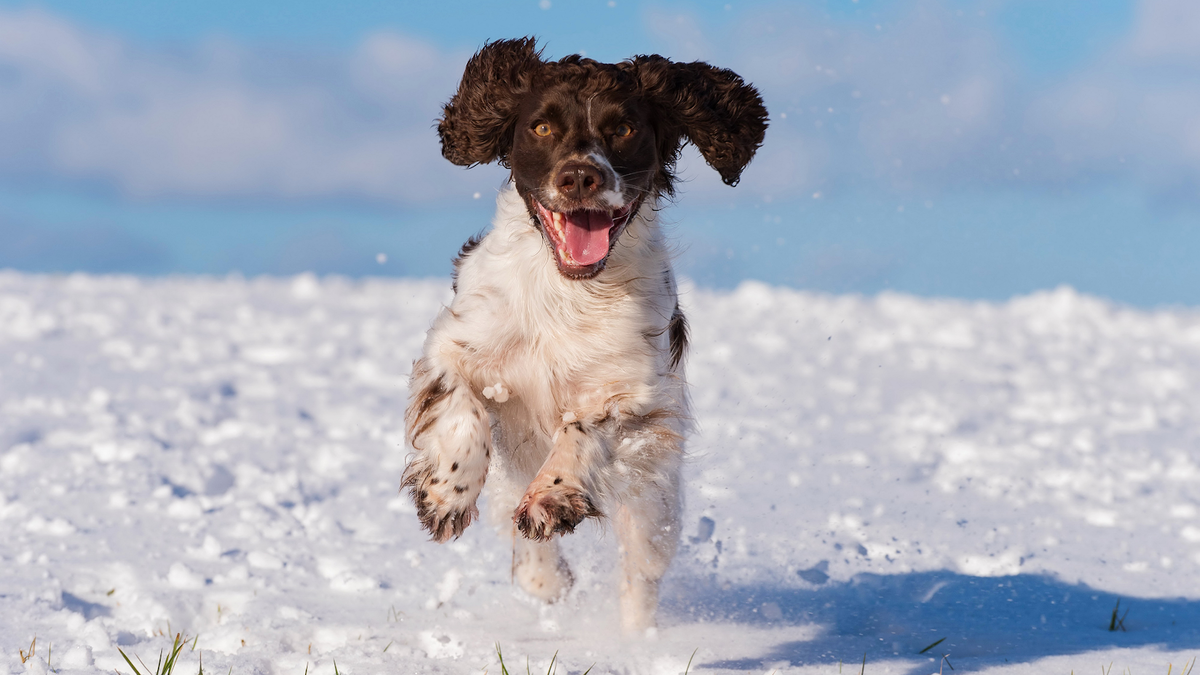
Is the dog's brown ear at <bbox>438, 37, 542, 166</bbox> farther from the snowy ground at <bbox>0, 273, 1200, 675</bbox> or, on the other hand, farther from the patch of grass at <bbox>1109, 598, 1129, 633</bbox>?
the patch of grass at <bbox>1109, 598, 1129, 633</bbox>

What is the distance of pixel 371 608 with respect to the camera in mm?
4867

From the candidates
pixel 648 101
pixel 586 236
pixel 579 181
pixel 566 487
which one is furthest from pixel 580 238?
pixel 566 487

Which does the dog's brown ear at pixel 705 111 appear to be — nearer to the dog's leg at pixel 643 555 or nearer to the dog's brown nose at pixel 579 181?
the dog's brown nose at pixel 579 181

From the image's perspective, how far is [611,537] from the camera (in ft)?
14.9

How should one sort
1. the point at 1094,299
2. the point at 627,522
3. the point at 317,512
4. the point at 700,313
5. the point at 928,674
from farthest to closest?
the point at 1094,299 < the point at 700,313 < the point at 317,512 < the point at 627,522 < the point at 928,674

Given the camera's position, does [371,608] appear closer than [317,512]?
Yes

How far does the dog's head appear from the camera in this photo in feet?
11.7

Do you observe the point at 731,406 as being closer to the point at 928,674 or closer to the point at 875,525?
the point at 875,525

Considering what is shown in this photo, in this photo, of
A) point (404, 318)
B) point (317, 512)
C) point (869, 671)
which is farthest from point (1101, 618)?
point (404, 318)

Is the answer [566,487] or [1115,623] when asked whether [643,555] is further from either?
[1115,623]

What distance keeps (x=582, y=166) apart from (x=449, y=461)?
107cm

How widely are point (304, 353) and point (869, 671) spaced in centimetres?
883

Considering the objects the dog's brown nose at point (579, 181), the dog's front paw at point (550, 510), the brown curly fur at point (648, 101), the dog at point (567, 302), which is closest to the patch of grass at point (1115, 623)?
the dog at point (567, 302)

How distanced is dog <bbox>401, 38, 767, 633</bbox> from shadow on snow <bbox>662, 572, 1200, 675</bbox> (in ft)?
2.90
